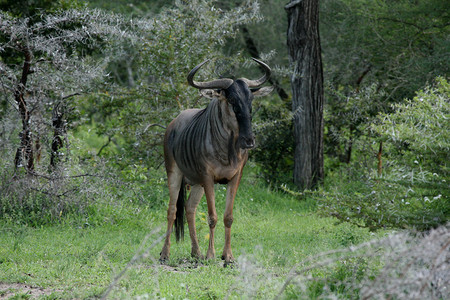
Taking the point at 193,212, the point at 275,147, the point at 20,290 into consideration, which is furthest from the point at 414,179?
the point at 275,147

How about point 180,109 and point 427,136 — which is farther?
point 180,109

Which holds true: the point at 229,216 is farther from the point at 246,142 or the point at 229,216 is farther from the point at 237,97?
the point at 237,97

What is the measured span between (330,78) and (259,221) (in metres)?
5.27

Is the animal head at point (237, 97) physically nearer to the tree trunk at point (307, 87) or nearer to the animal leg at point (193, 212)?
the animal leg at point (193, 212)

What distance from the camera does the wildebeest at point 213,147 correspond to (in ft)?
23.3

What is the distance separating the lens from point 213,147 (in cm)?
733

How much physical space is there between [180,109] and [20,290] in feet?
16.8

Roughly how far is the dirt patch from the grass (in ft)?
0.22

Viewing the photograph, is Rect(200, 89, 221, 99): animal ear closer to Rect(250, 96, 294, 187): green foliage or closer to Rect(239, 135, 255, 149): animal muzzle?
Rect(239, 135, 255, 149): animal muzzle

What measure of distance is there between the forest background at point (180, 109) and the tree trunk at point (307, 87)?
39 centimetres

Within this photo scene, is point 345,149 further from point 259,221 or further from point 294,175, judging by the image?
point 259,221

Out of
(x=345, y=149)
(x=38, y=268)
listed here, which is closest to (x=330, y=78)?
(x=345, y=149)

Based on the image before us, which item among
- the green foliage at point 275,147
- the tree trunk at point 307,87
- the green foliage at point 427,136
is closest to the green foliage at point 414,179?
the green foliage at point 427,136

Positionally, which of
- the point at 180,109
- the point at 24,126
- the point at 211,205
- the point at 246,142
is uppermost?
the point at 180,109
